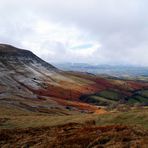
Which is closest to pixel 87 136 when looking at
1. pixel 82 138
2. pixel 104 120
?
pixel 82 138

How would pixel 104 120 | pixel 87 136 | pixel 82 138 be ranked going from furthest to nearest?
pixel 104 120
pixel 87 136
pixel 82 138

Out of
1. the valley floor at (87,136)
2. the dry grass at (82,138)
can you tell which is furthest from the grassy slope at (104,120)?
the dry grass at (82,138)

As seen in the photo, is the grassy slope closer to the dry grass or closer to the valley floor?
the valley floor

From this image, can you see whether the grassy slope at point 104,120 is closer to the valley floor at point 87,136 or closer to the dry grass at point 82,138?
the valley floor at point 87,136

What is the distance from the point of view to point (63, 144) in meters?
35.0

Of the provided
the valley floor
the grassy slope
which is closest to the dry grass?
the valley floor

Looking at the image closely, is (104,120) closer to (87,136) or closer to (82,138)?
(87,136)

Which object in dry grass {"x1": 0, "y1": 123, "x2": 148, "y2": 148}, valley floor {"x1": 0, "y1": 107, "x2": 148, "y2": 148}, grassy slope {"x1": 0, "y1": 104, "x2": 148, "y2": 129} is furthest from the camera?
grassy slope {"x1": 0, "y1": 104, "x2": 148, "y2": 129}

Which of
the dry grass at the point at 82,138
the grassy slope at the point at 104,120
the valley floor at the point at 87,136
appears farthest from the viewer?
the grassy slope at the point at 104,120

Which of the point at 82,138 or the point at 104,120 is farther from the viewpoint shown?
the point at 104,120

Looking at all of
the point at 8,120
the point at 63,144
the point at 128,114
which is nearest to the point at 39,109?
the point at 8,120

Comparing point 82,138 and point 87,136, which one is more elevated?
point 87,136

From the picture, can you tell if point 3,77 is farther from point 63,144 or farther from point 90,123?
point 63,144

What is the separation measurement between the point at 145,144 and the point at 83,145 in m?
6.41
